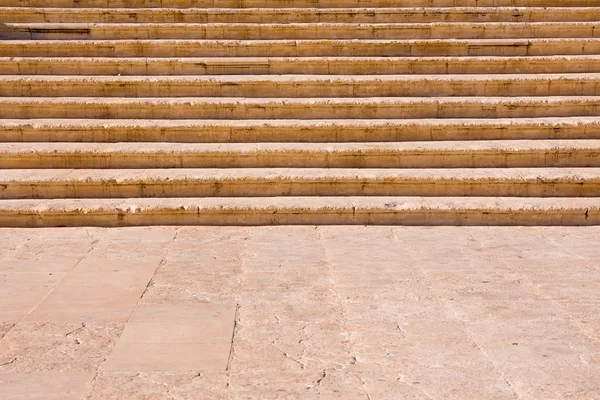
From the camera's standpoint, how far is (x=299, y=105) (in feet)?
24.5

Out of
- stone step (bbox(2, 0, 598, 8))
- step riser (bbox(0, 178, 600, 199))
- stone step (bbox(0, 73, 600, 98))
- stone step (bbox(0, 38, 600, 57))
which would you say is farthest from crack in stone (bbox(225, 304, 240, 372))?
stone step (bbox(2, 0, 598, 8))

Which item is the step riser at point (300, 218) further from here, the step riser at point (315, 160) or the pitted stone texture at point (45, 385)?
the pitted stone texture at point (45, 385)

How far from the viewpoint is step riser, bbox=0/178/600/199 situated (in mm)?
6496

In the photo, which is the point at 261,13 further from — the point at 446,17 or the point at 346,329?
the point at 346,329

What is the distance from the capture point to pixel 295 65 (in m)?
8.09

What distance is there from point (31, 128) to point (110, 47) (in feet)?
5.03

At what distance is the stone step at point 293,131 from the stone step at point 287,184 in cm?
62

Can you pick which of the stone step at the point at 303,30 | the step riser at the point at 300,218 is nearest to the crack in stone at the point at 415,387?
the step riser at the point at 300,218

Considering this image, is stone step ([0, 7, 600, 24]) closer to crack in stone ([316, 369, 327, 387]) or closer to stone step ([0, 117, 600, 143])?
stone step ([0, 117, 600, 143])

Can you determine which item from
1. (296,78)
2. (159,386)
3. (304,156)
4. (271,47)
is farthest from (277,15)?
(159,386)

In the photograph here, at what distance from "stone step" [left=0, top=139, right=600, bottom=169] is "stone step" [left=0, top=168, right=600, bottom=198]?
0.21 m

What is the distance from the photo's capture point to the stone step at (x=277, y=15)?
28.9 feet

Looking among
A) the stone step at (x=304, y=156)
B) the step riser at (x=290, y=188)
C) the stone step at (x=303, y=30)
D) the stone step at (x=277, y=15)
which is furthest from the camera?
the stone step at (x=277, y=15)

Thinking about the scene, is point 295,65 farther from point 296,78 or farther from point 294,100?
point 294,100
